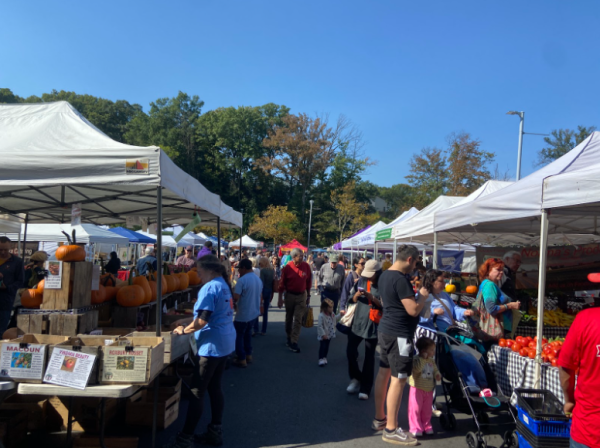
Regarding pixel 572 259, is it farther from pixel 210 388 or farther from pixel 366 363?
pixel 210 388

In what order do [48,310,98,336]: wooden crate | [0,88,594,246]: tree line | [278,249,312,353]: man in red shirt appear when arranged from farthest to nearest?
[0,88,594,246]: tree line < [278,249,312,353]: man in red shirt < [48,310,98,336]: wooden crate

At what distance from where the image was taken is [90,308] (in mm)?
4156

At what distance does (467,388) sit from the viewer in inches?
170

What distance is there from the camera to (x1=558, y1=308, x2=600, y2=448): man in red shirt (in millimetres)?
2420

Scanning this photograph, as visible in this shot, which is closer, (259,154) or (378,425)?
(378,425)

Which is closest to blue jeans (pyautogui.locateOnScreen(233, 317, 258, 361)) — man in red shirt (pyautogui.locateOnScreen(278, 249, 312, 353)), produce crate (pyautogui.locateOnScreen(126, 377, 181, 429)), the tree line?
man in red shirt (pyautogui.locateOnScreen(278, 249, 312, 353))

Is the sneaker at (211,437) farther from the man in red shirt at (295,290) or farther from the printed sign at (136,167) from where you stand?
the man in red shirt at (295,290)

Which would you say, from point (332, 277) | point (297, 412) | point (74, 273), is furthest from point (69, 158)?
point (332, 277)

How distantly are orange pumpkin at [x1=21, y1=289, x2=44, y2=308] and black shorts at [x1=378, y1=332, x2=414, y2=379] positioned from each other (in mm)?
3425

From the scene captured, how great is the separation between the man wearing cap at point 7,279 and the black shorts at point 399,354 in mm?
3907

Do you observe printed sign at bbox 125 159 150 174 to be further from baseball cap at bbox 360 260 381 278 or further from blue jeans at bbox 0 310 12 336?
baseball cap at bbox 360 260 381 278

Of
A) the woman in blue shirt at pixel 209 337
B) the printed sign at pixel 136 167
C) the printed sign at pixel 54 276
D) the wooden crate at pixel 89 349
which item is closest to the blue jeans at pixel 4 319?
the printed sign at pixel 54 276

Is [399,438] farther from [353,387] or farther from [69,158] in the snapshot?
[69,158]

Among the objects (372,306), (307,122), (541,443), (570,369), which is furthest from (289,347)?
(307,122)
